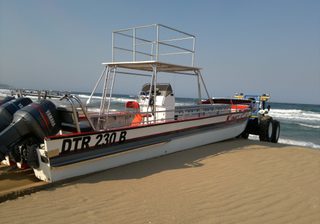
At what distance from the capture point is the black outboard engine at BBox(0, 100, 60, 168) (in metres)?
4.33

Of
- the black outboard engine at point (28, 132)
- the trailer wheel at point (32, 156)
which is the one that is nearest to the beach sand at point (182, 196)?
the trailer wheel at point (32, 156)

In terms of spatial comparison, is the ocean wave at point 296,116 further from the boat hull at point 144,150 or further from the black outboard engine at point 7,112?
the black outboard engine at point 7,112

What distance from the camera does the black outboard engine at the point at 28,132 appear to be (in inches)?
170

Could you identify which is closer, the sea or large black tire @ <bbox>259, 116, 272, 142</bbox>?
large black tire @ <bbox>259, 116, 272, 142</bbox>

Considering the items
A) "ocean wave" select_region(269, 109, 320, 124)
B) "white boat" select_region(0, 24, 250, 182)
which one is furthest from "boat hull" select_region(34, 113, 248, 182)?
"ocean wave" select_region(269, 109, 320, 124)

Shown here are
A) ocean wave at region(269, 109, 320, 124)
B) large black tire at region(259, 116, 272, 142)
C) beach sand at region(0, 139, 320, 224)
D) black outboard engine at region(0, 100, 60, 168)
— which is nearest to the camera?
beach sand at region(0, 139, 320, 224)

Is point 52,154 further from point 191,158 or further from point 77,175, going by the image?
point 191,158

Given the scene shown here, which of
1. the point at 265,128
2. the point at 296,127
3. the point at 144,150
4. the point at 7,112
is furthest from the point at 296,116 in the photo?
the point at 7,112

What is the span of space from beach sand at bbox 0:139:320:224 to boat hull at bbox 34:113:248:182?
0.55 ft

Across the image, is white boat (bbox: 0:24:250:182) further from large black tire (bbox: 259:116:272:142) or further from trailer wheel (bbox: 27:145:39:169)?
large black tire (bbox: 259:116:272:142)

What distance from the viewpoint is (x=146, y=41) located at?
7387 mm

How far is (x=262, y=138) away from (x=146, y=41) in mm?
6245

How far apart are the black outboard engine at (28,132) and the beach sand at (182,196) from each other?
31.9 inches

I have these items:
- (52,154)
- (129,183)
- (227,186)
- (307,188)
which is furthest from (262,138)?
→ (52,154)
